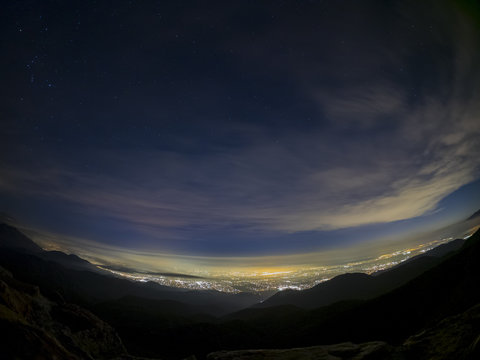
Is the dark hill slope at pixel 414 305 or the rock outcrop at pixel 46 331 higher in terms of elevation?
the rock outcrop at pixel 46 331

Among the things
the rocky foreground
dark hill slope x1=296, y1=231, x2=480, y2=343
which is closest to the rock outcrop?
the rocky foreground

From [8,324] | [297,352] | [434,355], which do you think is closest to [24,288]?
[8,324]

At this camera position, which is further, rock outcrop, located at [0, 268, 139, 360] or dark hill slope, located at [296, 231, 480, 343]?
dark hill slope, located at [296, 231, 480, 343]

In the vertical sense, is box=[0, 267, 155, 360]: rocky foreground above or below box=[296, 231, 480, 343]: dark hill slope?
above

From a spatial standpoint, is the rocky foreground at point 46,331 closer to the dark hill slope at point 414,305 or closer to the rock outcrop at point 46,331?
the rock outcrop at point 46,331

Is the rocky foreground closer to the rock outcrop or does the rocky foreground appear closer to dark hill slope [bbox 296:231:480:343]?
the rock outcrop

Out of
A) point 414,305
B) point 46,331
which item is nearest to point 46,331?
point 46,331

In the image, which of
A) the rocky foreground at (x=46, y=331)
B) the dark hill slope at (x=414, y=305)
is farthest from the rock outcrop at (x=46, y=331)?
the dark hill slope at (x=414, y=305)

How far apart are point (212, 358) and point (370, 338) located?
3036 inches

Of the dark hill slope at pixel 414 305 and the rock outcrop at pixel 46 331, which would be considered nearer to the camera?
the rock outcrop at pixel 46 331

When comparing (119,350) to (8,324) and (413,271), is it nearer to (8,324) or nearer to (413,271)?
(8,324)

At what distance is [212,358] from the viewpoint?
15.9 meters

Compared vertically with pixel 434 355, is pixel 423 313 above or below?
below

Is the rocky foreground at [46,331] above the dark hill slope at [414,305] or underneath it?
above
